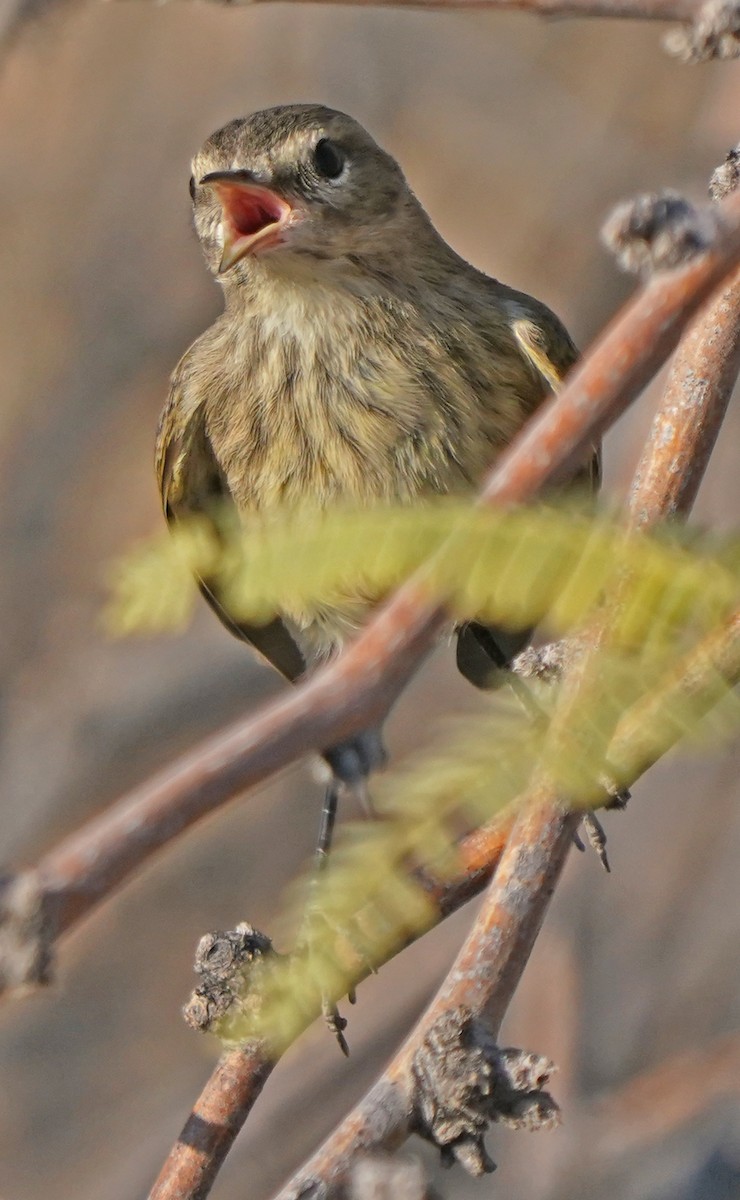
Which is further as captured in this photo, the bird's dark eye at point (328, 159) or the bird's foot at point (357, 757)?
the bird's dark eye at point (328, 159)

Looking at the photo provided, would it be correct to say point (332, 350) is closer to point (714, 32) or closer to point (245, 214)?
point (245, 214)

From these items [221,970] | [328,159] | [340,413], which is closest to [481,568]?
[221,970]

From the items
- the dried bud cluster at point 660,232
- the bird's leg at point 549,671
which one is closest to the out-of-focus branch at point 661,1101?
the bird's leg at point 549,671

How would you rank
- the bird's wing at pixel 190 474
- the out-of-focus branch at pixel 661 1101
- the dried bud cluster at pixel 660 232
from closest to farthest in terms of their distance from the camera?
the dried bud cluster at pixel 660 232 < the bird's wing at pixel 190 474 < the out-of-focus branch at pixel 661 1101

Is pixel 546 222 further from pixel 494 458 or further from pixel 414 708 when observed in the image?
pixel 494 458

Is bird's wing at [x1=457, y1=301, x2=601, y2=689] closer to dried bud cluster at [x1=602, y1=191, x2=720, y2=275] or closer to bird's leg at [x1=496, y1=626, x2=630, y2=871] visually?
bird's leg at [x1=496, y1=626, x2=630, y2=871]

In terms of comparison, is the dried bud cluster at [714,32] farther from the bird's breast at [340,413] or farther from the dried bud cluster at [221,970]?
the bird's breast at [340,413]

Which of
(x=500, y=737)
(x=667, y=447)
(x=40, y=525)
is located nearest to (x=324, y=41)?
(x=40, y=525)
